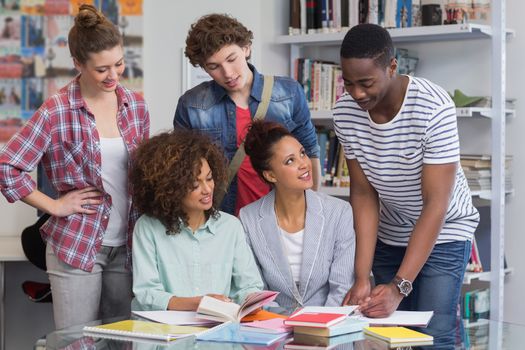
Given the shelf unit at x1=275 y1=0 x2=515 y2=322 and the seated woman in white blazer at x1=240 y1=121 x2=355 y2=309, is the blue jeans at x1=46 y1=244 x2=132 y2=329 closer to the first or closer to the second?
the seated woman in white blazer at x1=240 y1=121 x2=355 y2=309

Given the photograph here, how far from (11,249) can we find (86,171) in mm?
1481

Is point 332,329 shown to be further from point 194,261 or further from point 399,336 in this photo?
point 194,261

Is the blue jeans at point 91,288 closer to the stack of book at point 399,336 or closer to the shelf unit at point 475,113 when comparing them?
the stack of book at point 399,336

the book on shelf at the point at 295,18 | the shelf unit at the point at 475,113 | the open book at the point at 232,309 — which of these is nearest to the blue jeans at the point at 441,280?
the open book at the point at 232,309

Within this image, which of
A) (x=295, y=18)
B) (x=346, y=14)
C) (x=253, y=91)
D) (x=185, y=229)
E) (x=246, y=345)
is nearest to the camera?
(x=246, y=345)

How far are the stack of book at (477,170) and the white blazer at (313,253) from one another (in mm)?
1470

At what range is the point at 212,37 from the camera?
2592 mm

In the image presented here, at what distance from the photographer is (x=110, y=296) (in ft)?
8.81

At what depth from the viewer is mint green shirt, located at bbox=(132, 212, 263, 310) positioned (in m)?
2.47

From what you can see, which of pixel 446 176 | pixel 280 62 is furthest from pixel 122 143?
pixel 280 62

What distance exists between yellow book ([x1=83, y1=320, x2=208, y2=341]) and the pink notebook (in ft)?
0.34

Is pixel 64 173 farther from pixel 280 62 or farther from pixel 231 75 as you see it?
pixel 280 62

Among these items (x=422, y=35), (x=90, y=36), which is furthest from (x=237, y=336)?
(x=422, y=35)

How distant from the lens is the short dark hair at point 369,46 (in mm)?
2156
